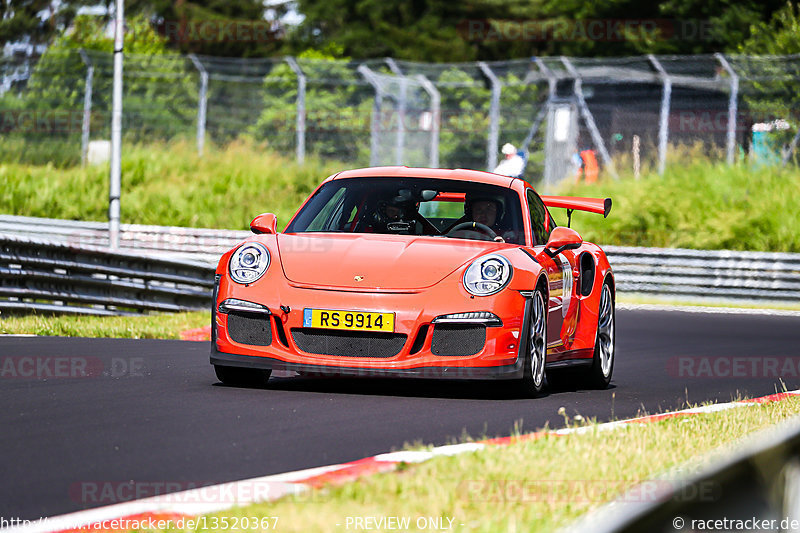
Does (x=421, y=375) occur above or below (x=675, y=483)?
below

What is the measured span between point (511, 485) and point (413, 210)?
4.41m

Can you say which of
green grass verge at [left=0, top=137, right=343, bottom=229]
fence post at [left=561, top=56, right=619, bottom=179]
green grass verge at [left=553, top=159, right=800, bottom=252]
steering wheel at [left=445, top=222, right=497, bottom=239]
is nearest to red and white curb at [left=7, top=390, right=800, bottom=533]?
steering wheel at [left=445, top=222, right=497, bottom=239]

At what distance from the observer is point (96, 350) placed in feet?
34.6

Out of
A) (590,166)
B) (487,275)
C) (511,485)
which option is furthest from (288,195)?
(511,485)

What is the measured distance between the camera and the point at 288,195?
92.3 feet

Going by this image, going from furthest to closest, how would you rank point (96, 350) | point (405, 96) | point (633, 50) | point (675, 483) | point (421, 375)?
point (633, 50)
point (405, 96)
point (96, 350)
point (421, 375)
point (675, 483)

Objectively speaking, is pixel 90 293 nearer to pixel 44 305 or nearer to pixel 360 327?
pixel 44 305

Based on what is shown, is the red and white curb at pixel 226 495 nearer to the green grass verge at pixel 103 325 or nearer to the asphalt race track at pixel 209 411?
the asphalt race track at pixel 209 411

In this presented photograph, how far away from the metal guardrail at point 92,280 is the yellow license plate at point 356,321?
6.18 metres

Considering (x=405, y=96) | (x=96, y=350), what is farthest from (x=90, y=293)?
(x=405, y=96)

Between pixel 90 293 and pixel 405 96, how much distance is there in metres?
14.5

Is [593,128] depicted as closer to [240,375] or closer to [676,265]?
[676,265]

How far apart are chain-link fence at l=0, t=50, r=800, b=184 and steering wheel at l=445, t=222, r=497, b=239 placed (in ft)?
54.7

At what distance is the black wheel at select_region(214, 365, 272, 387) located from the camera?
8.34m
